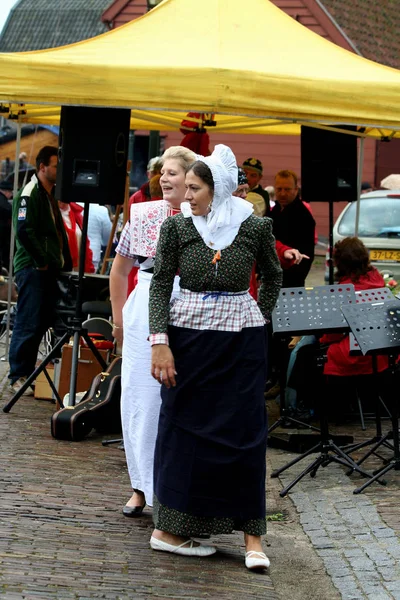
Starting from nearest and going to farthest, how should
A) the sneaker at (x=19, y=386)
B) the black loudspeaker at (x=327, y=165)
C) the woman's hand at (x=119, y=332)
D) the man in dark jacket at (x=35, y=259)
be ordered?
1. the woman's hand at (x=119, y=332)
2. the man in dark jacket at (x=35, y=259)
3. the sneaker at (x=19, y=386)
4. the black loudspeaker at (x=327, y=165)

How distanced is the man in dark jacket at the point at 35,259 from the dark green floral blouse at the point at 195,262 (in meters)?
3.86

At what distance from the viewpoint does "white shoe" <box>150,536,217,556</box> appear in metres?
5.11

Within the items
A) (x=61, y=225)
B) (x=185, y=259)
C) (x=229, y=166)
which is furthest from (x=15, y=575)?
(x=61, y=225)

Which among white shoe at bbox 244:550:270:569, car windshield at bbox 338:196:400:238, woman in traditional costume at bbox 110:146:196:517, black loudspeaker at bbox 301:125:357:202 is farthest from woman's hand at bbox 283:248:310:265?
car windshield at bbox 338:196:400:238

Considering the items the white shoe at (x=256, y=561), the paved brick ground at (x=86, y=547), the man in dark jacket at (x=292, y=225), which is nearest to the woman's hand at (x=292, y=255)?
the man in dark jacket at (x=292, y=225)

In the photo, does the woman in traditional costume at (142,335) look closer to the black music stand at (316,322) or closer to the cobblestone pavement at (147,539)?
the cobblestone pavement at (147,539)

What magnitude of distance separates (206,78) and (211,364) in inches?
127

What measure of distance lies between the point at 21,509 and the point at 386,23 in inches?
1029

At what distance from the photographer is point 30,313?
8.98m

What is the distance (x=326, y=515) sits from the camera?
6.15 m

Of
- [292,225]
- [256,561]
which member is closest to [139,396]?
[256,561]

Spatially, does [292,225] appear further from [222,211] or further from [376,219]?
[376,219]

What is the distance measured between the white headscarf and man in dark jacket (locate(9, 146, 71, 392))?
3.89 meters

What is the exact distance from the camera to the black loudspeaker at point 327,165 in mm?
9719
